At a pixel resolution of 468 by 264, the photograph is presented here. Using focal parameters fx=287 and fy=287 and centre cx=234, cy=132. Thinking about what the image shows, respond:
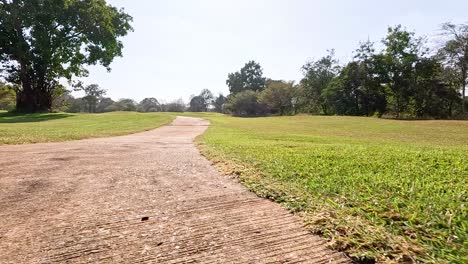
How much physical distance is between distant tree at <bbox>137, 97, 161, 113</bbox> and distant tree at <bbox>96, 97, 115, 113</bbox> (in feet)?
32.5

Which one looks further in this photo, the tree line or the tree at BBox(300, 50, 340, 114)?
the tree at BBox(300, 50, 340, 114)

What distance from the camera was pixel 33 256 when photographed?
6.15 ft

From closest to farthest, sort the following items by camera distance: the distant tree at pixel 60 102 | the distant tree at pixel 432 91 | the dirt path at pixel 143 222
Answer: the dirt path at pixel 143 222
the distant tree at pixel 432 91
the distant tree at pixel 60 102

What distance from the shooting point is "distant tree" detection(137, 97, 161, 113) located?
306ft

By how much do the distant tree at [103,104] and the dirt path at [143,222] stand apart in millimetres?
84546

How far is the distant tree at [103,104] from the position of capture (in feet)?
270

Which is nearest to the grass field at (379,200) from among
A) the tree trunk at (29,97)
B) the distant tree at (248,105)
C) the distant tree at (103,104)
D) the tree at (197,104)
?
the tree trunk at (29,97)

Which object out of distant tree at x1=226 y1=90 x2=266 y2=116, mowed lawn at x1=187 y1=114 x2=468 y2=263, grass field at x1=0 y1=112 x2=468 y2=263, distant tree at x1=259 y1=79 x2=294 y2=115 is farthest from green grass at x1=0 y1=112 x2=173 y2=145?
distant tree at x1=226 y1=90 x2=266 y2=116

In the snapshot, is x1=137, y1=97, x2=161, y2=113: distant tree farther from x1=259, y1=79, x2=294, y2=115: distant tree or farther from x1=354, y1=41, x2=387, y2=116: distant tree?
x1=354, y1=41, x2=387, y2=116: distant tree

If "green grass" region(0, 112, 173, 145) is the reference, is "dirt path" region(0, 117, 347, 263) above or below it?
above

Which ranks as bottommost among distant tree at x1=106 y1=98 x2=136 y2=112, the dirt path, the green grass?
the green grass

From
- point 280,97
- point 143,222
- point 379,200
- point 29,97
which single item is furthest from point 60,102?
point 379,200

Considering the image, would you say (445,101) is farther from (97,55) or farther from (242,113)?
(97,55)

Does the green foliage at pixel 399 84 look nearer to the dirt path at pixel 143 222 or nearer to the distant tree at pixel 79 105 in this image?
the dirt path at pixel 143 222
